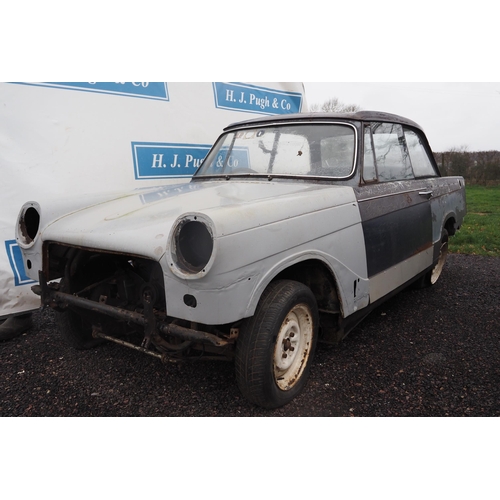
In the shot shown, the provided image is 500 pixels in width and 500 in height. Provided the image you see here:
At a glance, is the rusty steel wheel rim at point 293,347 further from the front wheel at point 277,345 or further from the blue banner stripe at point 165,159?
the blue banner stripe at point 165,159

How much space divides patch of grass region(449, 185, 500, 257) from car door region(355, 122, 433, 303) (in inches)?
131

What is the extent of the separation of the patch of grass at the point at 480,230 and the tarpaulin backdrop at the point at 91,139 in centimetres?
445

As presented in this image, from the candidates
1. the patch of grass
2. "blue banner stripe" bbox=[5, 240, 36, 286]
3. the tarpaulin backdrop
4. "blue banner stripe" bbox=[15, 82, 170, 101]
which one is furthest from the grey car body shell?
the patch of grass

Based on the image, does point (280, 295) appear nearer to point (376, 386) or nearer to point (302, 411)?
point (302, 411)

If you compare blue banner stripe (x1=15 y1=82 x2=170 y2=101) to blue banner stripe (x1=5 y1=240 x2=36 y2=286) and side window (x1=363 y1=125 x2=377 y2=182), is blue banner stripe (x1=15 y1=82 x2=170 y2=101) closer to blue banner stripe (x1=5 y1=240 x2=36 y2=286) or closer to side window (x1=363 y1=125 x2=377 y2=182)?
blue banner stripe (x1=5 y1=240 x2=36 y2=286)

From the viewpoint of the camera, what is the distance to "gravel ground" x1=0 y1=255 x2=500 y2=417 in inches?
104

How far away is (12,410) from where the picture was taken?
266cm

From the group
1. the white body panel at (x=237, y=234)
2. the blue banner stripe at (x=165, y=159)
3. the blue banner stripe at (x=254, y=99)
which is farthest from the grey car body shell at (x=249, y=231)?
the blue banner stripe at (x=254, y=99)

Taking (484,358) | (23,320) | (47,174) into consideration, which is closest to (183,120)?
(47,174)

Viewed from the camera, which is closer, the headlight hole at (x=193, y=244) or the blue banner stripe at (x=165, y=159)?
the headlight hole at (x=193, y=244)

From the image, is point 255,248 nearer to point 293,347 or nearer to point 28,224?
point 293,347

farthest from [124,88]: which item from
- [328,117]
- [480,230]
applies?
[480,230]

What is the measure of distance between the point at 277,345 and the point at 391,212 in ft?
5.36

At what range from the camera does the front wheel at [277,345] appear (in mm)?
2361
